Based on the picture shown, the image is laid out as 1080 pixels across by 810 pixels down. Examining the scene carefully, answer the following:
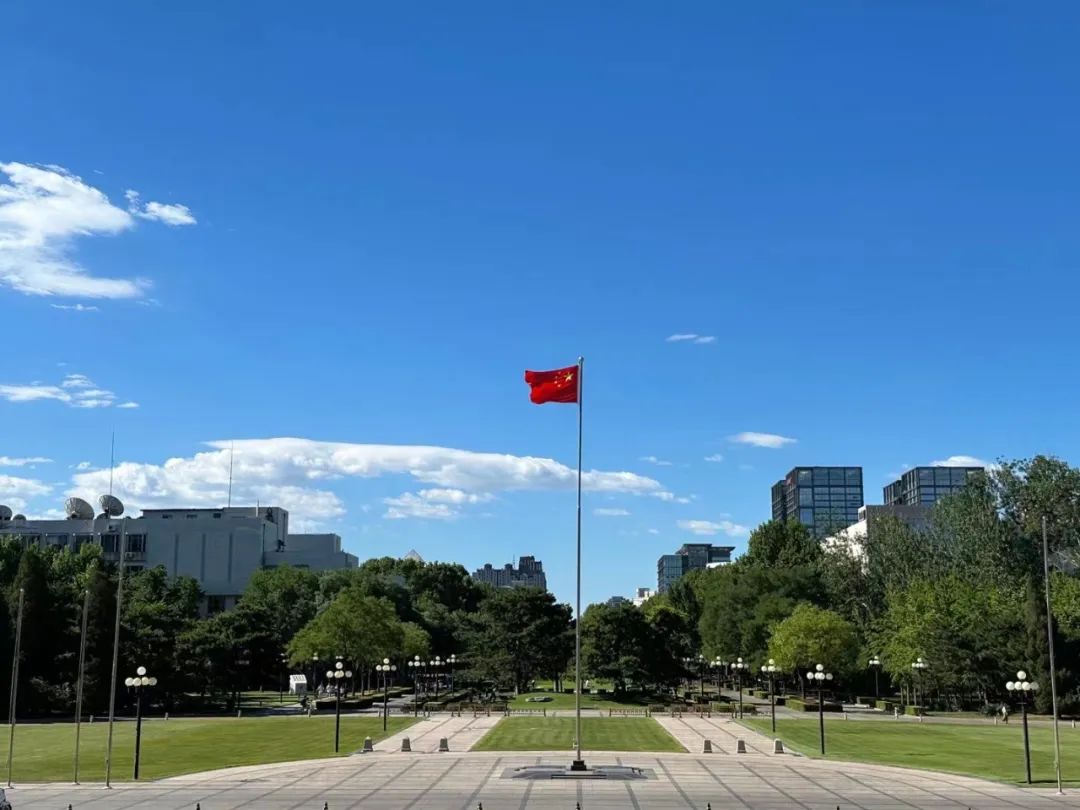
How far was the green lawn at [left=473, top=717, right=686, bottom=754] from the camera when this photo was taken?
6241cm

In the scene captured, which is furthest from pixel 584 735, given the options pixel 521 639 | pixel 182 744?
pixel 521 639

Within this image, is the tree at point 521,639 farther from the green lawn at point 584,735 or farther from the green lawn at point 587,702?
the green lawn at point 584,735

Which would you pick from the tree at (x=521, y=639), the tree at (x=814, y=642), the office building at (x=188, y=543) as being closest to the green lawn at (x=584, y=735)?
the tree at (x=814, y=642)

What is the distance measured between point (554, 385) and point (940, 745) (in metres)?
35.1

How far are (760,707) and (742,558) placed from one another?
237ft

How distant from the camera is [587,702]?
347ft

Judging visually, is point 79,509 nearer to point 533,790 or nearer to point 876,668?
point 876,668

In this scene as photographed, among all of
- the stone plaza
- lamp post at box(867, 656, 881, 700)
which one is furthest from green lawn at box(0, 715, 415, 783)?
lamp post at box(867, 656, 881, 700)

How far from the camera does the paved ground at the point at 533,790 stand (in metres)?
38.9

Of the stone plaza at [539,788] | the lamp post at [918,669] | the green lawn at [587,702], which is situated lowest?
A: the green lawn at [587,702]

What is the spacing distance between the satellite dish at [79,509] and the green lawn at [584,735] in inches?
4686

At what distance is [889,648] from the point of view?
101 m

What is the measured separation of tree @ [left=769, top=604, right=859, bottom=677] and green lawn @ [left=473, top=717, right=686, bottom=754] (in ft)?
63.6

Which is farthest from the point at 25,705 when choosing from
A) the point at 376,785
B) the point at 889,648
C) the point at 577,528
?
the point at 889,648
